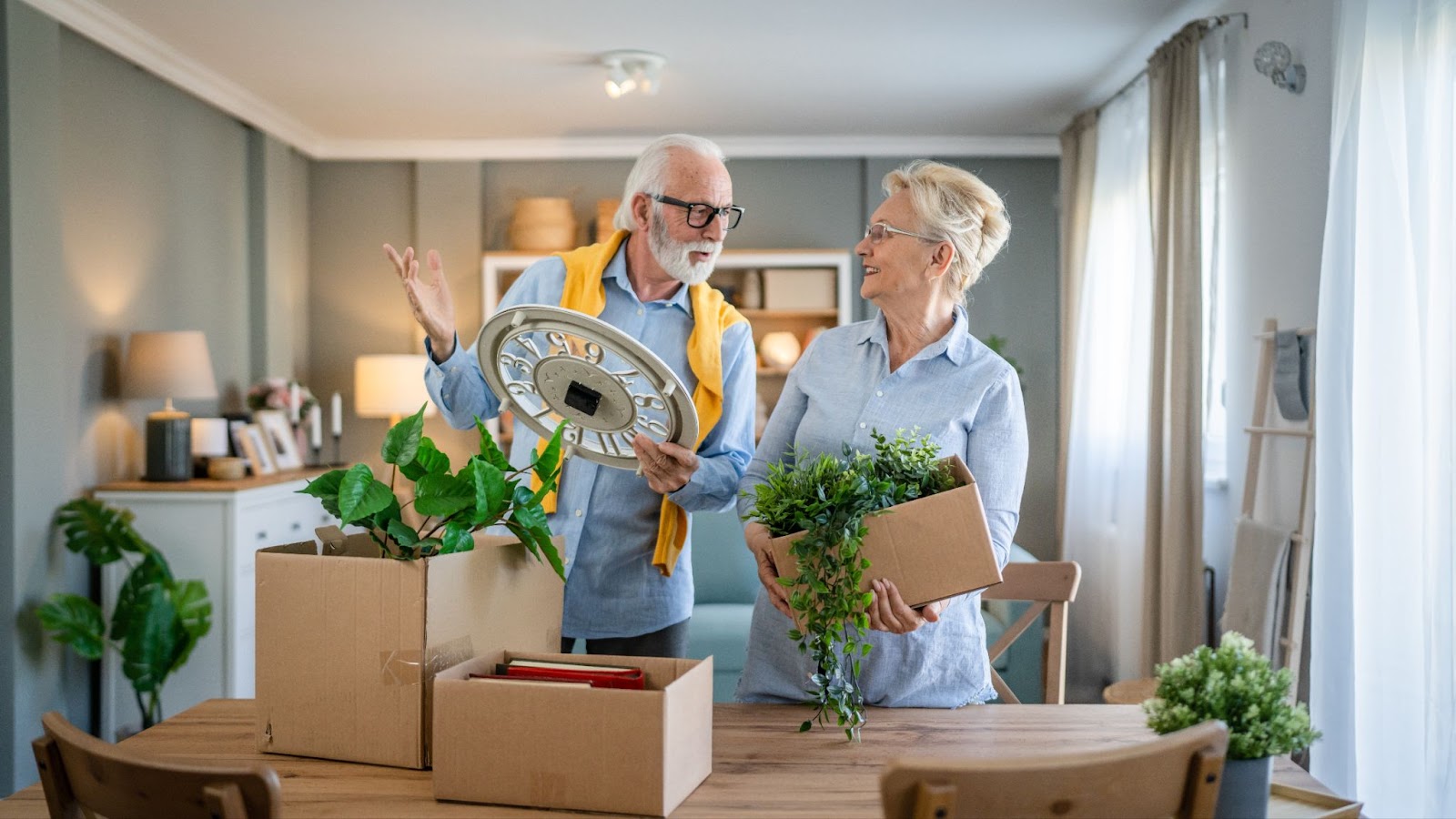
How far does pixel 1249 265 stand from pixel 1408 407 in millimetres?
1110

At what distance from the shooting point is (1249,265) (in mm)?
3465

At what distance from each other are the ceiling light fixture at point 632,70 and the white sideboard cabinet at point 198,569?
205 centimetres

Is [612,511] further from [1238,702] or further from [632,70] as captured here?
[632,70]

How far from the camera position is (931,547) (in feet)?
4.46

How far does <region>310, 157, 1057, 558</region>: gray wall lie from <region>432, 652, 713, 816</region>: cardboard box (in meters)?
5.00

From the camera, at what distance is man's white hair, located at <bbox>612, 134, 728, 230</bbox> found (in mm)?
1908

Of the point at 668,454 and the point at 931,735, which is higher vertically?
the point at 668,454

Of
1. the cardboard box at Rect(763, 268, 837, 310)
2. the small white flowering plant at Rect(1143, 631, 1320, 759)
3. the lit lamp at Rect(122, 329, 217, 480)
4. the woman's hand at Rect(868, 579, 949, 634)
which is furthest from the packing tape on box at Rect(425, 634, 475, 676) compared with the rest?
the cardboard box at Rect(763, 268, 837, 310)

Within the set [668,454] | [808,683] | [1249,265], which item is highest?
[1249,265]

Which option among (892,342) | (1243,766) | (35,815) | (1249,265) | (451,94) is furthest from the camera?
(451,94)

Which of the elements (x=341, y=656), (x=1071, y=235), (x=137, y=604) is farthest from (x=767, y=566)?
(x=1071, y=235)

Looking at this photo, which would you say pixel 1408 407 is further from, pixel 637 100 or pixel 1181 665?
pixel 637 100

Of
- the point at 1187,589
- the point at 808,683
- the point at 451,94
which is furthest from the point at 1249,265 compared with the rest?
the point at 451,94

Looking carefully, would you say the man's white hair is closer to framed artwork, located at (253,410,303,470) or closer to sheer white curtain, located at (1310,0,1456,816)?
sheer white curtain, located at (1310,0,1456,816)
